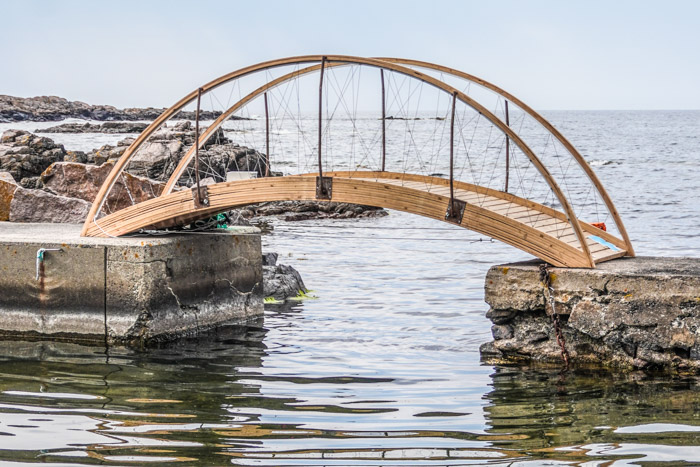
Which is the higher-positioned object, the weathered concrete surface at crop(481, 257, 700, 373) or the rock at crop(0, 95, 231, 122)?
the rock at crop(0, 95, 231, 122)

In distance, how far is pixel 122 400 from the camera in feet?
30.3

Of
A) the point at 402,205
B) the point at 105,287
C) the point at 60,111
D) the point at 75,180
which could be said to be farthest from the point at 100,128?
the point at 402,205

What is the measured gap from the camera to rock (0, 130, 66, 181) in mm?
31047

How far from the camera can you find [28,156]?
32188mm

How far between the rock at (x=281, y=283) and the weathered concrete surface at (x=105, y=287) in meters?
2.69

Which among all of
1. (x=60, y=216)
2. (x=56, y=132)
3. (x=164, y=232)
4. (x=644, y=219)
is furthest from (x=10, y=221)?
(x=56, y=132)

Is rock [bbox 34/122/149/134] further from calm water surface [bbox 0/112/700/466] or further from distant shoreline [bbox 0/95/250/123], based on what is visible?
calm water surface [bbox 0/112/700/466]

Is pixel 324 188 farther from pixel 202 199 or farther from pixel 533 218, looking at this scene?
pixel 533 218

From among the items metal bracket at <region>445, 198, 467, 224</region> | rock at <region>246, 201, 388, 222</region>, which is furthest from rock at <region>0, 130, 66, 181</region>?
metal bracket at <region>445, 198, 467, 224</region>

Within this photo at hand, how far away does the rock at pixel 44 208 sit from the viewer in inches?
621

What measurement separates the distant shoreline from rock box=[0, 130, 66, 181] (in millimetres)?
94653

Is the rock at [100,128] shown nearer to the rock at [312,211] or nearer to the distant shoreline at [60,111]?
the distant shoreline at [60,111]

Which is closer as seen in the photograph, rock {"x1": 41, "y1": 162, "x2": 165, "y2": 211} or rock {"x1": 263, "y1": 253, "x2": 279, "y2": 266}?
rock {"x1": 263, "y1": 253, "x2": 279, "y2": 266}

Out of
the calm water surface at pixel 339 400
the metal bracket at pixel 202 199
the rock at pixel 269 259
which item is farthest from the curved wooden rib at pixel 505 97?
the rock at pixel 269 259
